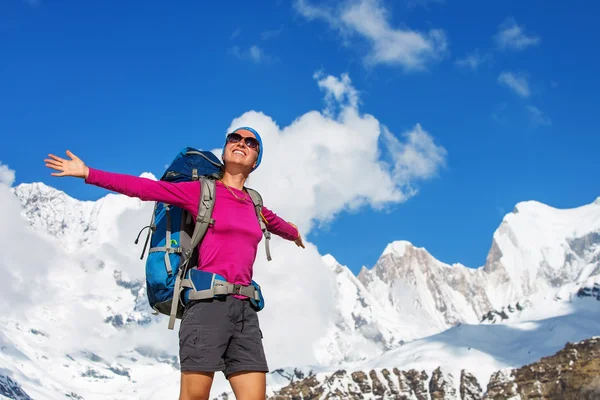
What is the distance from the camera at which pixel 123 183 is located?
757cm

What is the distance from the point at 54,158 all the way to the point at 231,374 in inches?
111

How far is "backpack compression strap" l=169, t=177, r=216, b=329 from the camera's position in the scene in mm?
7684

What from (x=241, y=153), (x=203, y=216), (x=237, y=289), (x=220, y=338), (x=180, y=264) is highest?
(x=241, y=153)

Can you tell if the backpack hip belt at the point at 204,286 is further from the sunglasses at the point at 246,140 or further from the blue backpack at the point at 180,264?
the sunglasses at the point at 246,140

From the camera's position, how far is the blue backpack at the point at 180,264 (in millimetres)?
7762

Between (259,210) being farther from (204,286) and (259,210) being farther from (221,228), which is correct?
(204,286)

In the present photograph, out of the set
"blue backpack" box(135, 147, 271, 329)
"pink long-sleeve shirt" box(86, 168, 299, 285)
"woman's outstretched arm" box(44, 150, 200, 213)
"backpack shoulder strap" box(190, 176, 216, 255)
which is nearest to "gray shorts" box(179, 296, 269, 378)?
"blue backpack" box(135, 147, 271, 329)

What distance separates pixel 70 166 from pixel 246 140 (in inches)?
84.5

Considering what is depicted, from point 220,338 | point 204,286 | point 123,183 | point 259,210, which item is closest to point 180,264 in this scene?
point 204,286

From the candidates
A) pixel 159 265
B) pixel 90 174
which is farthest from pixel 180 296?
pixel 90 174

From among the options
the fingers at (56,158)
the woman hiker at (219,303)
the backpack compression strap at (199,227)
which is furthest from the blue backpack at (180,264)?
the fingers at (56,158)

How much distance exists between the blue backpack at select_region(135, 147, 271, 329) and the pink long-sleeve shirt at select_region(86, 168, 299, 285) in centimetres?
9

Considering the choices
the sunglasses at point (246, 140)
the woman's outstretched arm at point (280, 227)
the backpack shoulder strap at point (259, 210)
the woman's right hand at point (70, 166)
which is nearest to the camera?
the woman's right hand at point (70, 166)

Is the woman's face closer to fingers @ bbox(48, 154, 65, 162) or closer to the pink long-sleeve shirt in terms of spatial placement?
the pink long-sleeve shirt
